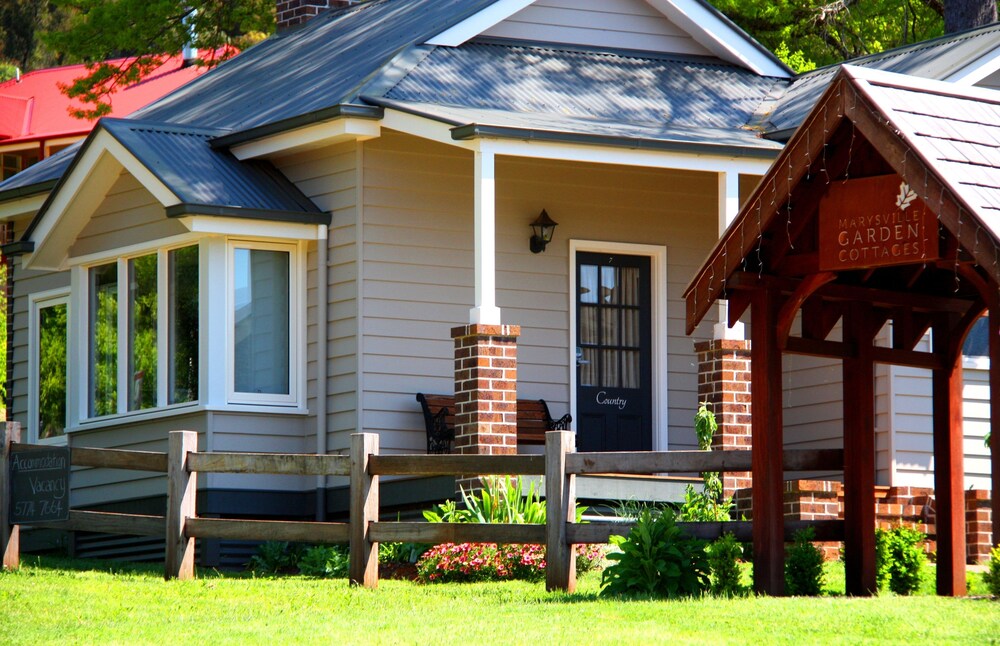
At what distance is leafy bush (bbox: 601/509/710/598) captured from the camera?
33.8 feet

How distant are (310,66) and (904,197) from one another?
33.8ft

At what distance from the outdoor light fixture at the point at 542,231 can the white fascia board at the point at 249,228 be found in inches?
82.1

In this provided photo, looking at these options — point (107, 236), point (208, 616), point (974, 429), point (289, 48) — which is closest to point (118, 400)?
point (107, 236)

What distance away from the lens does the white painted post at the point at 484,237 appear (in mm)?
14492

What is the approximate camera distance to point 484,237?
14.5 meters

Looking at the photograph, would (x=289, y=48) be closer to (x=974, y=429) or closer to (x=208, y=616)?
(x=974, y=429)

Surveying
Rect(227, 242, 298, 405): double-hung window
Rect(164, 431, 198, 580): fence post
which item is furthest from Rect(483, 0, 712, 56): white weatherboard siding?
Rect(164, 431, 198, 580): fence post

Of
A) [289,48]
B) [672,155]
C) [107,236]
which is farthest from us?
[289,48]

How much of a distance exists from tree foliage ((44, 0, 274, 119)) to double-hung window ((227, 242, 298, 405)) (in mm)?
9872

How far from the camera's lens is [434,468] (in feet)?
38.5

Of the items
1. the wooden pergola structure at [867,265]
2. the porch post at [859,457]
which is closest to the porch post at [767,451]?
the wooden pergola structure at [867,265]

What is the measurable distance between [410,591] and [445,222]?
17.1ft


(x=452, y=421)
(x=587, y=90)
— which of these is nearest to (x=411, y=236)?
(x=452, y=421)

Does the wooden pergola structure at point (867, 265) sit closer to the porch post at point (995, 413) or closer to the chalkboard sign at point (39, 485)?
the porch post at point (995, 413)
